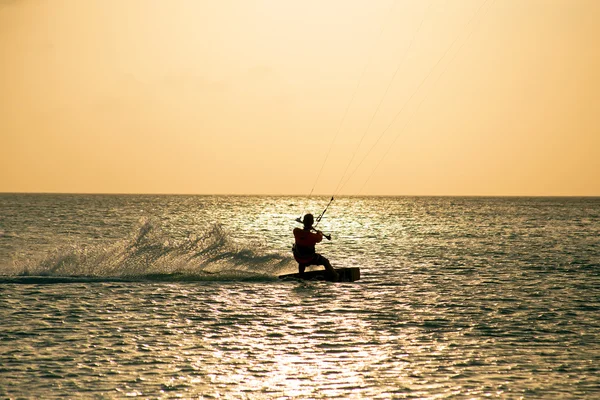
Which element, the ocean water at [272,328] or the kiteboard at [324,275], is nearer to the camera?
the ocean water at [272,328]

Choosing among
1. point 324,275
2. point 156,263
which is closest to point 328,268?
point 324,275

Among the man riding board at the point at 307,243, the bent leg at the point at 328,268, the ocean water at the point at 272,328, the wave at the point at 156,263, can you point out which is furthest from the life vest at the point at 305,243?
the wave at the point at 156,263

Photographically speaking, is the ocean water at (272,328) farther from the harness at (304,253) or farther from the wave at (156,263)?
the harness at (304,253)

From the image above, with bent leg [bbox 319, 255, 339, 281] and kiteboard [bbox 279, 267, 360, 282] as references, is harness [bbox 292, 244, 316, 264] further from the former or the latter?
kiteboard [bbox 279, 267, 360, 282]

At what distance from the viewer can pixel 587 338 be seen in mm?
18266

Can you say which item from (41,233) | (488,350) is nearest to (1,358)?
(488,350)

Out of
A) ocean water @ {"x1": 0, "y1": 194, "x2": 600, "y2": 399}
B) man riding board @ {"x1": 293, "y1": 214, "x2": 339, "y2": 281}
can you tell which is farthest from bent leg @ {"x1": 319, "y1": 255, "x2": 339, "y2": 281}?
ocean water @ {"x1": 0, "y1": 194, "x2": 600, "y2": 399}

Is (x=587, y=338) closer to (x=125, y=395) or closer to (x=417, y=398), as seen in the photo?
(x=417, y=398)

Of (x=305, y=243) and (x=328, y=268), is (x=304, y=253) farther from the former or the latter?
(x=328, y=268)

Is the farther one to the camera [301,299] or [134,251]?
A: [134,251]

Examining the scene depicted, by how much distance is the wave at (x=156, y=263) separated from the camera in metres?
29.2

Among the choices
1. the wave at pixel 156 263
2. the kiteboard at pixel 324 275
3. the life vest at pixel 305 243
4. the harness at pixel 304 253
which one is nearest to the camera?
the life vest at pixel 305 243

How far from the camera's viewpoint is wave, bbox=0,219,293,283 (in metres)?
29.2

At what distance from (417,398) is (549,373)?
3.27 metres
